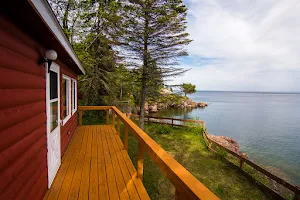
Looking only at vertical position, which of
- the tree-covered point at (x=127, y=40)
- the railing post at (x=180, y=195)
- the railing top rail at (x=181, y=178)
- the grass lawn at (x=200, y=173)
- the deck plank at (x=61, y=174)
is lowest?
the grass lawn at (x=200, y=173)

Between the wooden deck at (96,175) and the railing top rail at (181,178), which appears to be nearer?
the railing top rail at (181,178)

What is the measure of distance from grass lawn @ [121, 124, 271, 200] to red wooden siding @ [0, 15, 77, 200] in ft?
10.4

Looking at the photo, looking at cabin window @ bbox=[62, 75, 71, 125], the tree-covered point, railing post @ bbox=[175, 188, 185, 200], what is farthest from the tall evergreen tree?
railing post @ bbox=[175, 188, 185, 200]

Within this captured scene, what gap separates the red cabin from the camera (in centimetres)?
126

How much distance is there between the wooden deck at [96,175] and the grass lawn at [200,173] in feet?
5.30

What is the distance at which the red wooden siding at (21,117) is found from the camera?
127cm

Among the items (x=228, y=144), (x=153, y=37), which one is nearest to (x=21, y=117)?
(x=153, y=37)

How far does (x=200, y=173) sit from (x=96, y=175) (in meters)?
4.12

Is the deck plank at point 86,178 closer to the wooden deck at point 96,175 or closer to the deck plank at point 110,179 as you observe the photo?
the wooden deck at point 96,175

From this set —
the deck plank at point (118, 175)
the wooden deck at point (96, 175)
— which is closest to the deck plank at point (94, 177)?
the wooden deck at point (96, 175)

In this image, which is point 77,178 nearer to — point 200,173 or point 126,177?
point 126,177

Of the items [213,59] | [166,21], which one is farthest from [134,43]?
[213,59]

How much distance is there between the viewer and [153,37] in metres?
9.30

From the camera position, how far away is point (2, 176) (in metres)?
1.23
